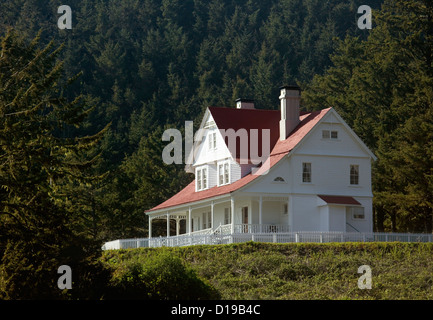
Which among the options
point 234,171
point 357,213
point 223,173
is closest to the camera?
point 357,213

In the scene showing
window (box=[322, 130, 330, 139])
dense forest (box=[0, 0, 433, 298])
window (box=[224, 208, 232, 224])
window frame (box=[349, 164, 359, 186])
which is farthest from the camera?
window (box=[224, 208, 232, 224])

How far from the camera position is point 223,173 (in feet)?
177

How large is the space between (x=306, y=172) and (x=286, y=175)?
4.33ft

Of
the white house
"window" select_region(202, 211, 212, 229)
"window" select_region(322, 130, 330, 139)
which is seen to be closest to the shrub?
the white house

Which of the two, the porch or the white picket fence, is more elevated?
the porch

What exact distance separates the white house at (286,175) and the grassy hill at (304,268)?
543cm

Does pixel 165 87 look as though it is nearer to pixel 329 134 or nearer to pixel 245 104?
pixel 245 104

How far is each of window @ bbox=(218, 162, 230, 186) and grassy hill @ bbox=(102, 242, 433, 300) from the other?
8132 millimetres

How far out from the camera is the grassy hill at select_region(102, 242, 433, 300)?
36.4 m

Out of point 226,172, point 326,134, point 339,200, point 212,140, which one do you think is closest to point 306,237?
point 339,200

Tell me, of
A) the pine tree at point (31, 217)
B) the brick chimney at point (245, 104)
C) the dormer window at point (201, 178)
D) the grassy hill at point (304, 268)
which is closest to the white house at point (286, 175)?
the dormer window at point (201, 178)

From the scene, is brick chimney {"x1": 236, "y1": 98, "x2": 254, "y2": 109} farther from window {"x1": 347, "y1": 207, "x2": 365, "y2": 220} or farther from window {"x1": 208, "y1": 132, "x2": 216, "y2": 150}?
window {"x1": 347, "y1": 207, "x2": 365, "y2": 220}

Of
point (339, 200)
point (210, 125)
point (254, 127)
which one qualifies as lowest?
point (339, 200)
